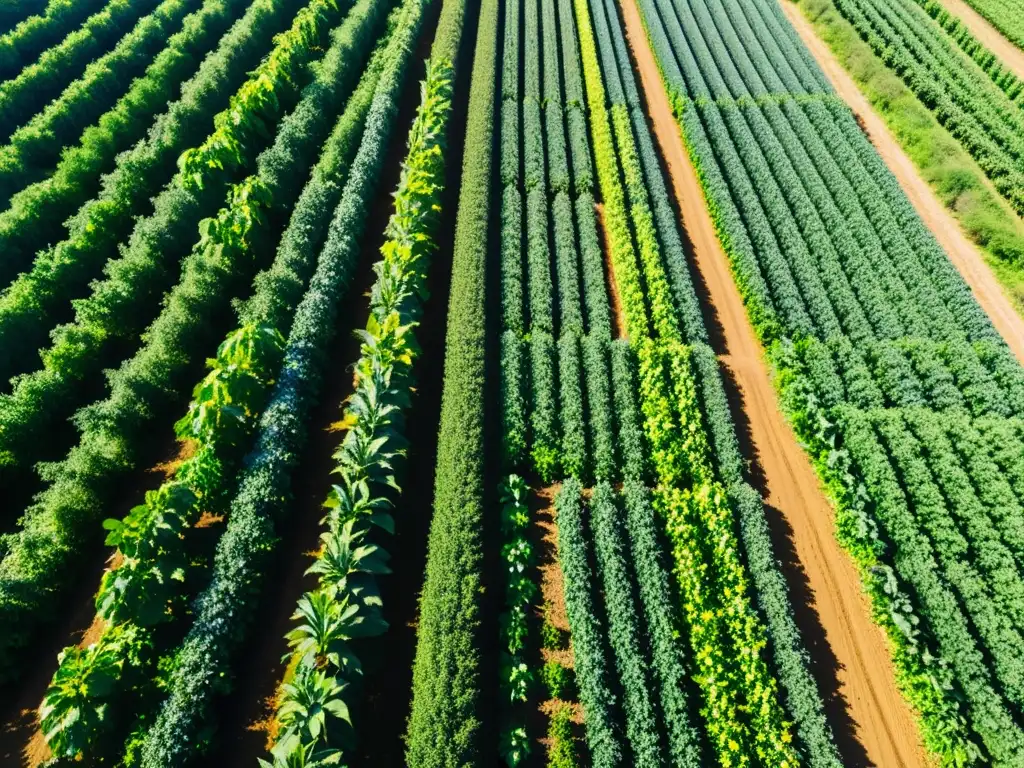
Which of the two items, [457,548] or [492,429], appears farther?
[492,429]

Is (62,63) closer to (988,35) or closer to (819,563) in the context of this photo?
(819,563)

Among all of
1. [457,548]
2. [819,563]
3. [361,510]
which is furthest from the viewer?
[819,563]

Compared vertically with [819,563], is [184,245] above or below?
above

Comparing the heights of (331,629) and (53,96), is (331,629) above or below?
below

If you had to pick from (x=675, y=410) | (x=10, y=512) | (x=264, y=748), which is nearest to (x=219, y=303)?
(x=10, y=512)

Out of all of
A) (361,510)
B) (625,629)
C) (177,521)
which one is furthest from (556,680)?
(177,521)

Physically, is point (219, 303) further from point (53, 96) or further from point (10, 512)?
point (53, 96)
